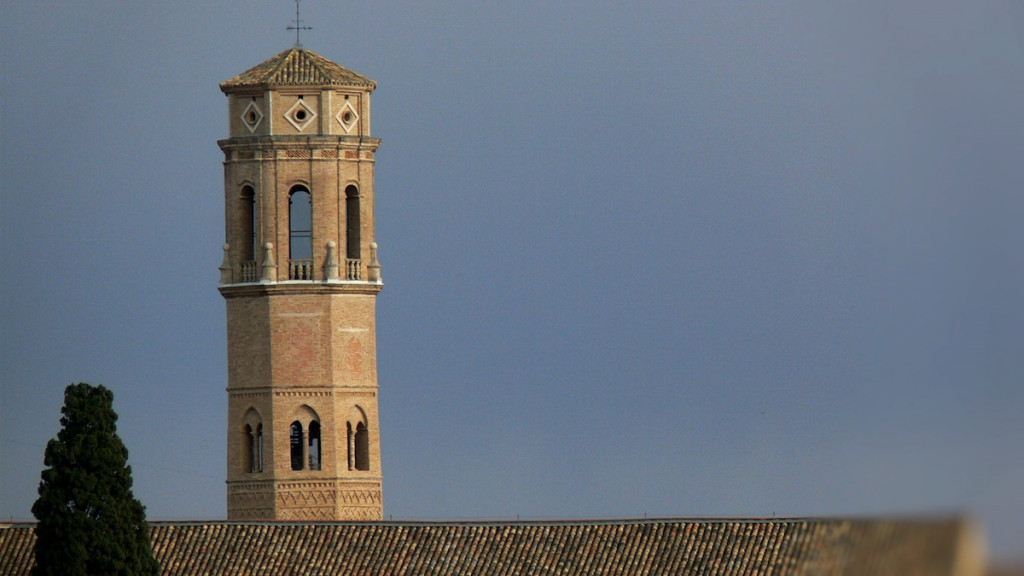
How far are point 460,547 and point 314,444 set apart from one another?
33.1ft

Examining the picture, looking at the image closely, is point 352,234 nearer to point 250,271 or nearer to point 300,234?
point 300,234

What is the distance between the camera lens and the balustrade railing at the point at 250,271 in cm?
4200

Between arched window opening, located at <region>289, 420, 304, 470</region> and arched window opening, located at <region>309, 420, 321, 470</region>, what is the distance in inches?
6.9

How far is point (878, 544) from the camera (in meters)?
2.08

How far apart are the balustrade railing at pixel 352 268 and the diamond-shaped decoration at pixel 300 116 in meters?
2.48

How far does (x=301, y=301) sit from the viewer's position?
41750 millimetres

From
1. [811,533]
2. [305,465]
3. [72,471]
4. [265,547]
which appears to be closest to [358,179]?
[305,465]

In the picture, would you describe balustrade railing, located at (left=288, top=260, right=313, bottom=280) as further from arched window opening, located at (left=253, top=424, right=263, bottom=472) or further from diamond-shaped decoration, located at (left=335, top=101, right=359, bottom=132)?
arched window opening, located at (left=253, top=424, right=263, bottom=472)

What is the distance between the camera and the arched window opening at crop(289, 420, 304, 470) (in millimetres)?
41844

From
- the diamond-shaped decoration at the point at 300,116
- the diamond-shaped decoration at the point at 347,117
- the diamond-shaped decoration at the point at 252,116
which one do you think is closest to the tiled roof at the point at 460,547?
the diamond-shaped decoration at the point at 300,116

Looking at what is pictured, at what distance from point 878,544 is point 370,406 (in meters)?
40.3

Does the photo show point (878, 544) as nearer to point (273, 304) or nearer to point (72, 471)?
point (72, 471)

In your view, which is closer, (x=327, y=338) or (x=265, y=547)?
(x=265, y=547)

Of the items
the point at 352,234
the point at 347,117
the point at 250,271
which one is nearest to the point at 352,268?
the point at 352,234
